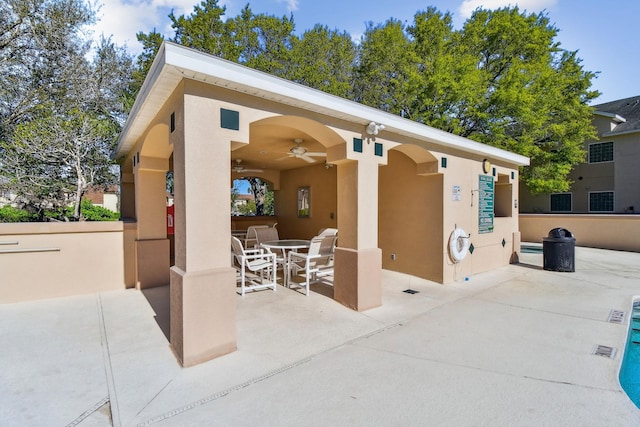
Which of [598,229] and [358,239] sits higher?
[358,239]

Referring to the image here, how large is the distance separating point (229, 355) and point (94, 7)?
1120 centimetres

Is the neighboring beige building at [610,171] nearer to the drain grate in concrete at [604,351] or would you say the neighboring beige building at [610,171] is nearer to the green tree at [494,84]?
the green tree at [494,84]

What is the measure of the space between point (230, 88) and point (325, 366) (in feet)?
10.5

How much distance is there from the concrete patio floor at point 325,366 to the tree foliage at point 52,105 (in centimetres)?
384

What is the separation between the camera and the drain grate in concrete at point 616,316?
465 cm

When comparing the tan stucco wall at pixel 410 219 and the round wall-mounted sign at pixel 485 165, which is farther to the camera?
the round wall-mounted sign at pixel 485 165

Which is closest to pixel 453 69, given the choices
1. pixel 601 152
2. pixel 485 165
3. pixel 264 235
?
pixel 485 165

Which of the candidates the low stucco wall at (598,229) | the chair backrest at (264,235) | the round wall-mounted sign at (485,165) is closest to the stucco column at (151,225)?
the chair backrest at (264,235)

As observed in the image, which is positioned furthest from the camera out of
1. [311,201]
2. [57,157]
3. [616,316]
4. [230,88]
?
[311,201]

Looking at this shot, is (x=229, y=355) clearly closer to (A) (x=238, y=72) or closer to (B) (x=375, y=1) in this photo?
(A) (x=238, y=72)

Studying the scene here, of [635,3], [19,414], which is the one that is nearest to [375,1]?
[635,3]

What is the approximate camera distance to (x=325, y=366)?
10.7 feet

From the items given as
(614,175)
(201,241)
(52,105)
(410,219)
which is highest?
(52,105)

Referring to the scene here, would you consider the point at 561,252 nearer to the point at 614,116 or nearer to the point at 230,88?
the point at 230,88
